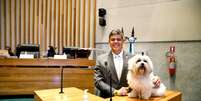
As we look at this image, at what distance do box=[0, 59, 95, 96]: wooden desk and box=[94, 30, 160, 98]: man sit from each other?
1496mm

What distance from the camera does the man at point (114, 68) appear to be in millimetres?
3105

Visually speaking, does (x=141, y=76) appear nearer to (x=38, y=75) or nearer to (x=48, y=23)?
(x=38, y=75)

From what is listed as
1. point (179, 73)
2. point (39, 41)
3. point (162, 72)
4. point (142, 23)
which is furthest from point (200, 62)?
point (39, 41)

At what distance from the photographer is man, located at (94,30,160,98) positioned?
122 inches

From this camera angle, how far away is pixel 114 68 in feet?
10.3

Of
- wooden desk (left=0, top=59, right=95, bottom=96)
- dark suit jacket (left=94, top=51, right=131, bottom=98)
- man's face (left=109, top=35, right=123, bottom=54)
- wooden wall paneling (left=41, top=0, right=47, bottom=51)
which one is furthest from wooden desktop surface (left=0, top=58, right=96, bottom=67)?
wooden wall paneling (left=41, top=0, right=47, bottom=51)

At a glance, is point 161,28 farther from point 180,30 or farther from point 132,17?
point 132,17

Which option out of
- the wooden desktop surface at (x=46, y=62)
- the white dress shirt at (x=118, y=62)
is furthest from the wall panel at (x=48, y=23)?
the white dress shirt at (x=118, y=62)

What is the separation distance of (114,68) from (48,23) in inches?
140

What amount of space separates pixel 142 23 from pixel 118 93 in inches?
115

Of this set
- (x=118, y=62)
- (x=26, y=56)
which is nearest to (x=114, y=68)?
(x=118, y=62)

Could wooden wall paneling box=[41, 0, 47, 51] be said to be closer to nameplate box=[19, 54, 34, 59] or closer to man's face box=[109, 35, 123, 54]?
nameplate box=[19, 54, 34, 59]

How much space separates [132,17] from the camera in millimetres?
5531

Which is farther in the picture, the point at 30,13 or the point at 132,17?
the point at 30,13
